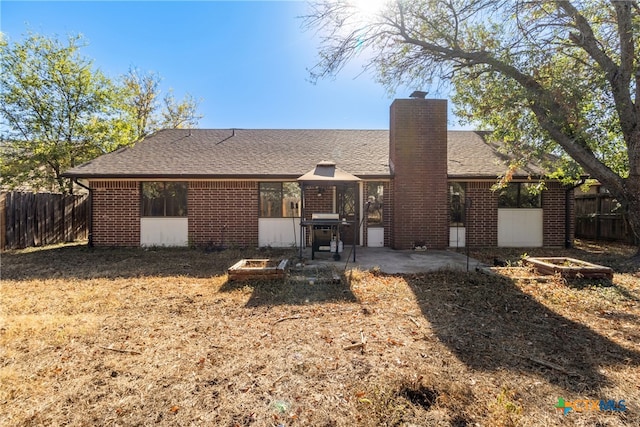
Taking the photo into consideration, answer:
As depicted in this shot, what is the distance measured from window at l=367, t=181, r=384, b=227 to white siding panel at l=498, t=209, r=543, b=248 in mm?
4097

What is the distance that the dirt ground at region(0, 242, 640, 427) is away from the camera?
92.5 inches

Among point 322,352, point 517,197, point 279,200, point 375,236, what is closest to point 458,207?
point 517,197

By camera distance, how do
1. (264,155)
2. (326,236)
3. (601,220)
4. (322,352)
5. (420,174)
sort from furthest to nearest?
(601,220)
(264,155)
(420,174)
(326,236)
(322,352)

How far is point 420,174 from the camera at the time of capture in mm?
10227

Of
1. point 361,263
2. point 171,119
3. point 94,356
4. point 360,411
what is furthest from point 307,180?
point 171,119

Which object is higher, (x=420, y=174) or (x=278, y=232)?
(x=420, y=174)

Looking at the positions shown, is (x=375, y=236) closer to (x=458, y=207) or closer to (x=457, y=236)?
(x=457, y=236)

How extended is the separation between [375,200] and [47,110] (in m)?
12.9

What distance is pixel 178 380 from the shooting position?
276 centimetres

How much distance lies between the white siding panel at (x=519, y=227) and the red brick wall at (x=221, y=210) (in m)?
8.43

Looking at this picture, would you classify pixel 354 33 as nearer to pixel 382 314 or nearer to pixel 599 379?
pixel 382 314

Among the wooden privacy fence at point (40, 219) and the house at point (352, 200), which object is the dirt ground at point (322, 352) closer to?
the house at point (352, 200)

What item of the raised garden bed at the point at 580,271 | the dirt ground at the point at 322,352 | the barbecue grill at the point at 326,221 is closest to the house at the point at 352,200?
the barbecue grill at the point at 326,221

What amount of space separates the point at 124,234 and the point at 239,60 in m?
7.36
